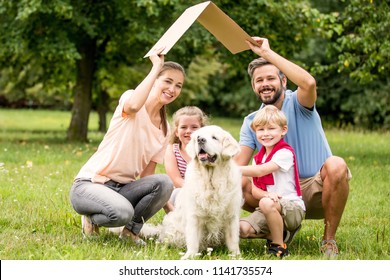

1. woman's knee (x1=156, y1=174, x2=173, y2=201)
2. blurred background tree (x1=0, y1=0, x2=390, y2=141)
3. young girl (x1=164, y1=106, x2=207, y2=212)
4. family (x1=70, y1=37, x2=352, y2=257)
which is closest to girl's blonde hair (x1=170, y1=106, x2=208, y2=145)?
young girl (x1=164, y1=106, x2=207, y2=212)

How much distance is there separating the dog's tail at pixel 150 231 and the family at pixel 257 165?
22 cm

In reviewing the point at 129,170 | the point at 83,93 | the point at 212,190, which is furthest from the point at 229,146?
the point at 83,93

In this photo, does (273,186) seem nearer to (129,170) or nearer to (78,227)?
(129,170)

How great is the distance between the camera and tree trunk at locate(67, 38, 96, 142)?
52.0ft

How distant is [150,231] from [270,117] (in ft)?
5.29

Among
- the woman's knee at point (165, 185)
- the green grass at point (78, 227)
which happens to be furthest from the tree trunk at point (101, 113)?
the woman's knee at point (165, 185)

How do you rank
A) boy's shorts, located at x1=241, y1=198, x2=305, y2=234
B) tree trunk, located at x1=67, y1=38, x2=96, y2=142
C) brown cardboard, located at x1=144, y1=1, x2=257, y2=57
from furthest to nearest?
tree trunk, located at x1=67, y1=38, x2=96, y2=142 < boy's shorts, located at x1=241, y1=198, x2=305, y2=234 < brown cardboard, located at x1=144, y1=1, x2=257, y2=57

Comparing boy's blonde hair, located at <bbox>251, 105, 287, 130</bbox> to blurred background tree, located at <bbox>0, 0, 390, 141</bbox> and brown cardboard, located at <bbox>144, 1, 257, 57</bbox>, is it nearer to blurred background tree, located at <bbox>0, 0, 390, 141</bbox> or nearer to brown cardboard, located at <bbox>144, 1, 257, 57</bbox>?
brown cardboard, located at <bbox>144, 1, 257, 57</bbox>

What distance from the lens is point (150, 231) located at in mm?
5543

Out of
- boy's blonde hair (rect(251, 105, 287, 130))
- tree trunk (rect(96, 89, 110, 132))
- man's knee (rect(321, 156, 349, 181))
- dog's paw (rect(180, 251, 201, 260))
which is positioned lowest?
tree trunk (rect(96, 89, 110, 132))

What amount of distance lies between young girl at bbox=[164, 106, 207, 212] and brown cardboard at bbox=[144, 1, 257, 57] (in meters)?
0.78

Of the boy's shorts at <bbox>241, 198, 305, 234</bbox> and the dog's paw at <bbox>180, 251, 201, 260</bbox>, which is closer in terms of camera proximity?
the dog's paw at <bbox>180, 251, 201, 260</bbox>
